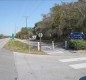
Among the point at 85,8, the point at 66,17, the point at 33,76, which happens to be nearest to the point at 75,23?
the point at 66,17

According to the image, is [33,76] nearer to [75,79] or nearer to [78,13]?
[75,79]

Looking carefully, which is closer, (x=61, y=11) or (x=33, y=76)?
(x=33, y=76)

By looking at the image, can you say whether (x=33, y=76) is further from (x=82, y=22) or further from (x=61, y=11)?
(x=61, y=11)

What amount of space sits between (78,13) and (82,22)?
1909 millimetres

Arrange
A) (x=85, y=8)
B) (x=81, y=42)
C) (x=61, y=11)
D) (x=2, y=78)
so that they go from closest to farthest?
(x=2, y=78), (x=81, y=42), (x=85, y=8), (x=61, y=11)

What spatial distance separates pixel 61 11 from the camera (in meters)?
41.3

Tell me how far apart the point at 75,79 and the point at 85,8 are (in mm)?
27288

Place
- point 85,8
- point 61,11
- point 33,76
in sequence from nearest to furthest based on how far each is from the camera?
1. point 33,76
2. point 85,8
3. point 61,11

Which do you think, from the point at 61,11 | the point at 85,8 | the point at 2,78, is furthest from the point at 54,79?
the point at 61,11

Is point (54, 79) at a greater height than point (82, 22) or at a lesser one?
lesser

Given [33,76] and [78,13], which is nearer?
[33,76]

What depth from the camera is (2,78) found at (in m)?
11.3

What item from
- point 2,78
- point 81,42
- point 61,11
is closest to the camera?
point 2,78

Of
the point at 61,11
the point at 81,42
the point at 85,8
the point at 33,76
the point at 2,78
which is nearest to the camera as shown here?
the point at 2,78
